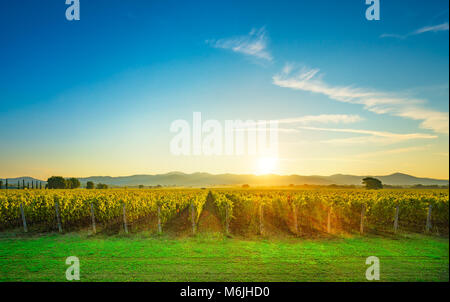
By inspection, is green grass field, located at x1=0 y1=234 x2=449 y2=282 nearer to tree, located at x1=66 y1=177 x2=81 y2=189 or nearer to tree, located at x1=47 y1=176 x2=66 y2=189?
tree, located at x1=47 y1=176 x2=66 y2=189

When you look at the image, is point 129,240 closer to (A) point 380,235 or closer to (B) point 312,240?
(B) point 312,240

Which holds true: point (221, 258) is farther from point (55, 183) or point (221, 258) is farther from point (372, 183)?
point (55, 183)

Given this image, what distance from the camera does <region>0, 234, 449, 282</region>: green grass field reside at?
7.31m

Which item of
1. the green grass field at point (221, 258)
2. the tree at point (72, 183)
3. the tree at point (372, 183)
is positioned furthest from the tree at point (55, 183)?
the tree at point (372, 183)

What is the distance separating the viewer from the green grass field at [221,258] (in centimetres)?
731

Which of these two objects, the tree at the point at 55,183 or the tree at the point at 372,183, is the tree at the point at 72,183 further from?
the tree at the point at 372,183

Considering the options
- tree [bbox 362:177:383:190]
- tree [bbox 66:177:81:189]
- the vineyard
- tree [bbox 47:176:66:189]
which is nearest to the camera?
the vineyard

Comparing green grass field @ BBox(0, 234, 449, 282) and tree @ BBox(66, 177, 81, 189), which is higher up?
green grass field @ BBox(0, 234, 449, 282)

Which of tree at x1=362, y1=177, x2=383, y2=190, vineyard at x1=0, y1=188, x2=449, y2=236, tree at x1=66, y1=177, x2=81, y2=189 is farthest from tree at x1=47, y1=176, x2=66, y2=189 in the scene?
tree at x1=362, y1=177, x2=383, y2=190

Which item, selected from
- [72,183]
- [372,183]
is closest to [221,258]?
[372,183]

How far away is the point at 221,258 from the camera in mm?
8805

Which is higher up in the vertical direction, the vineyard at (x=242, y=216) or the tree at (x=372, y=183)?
the vineyard at (x=242, y=216)
